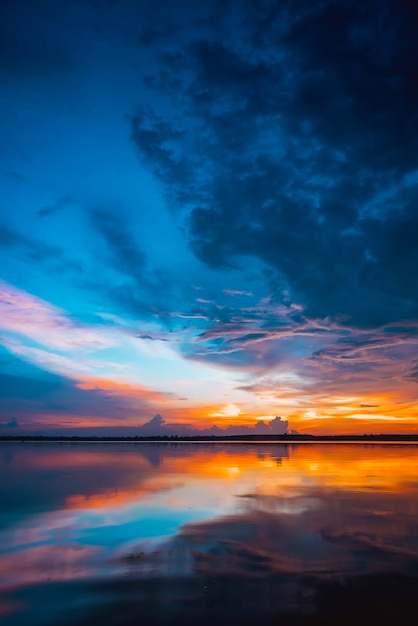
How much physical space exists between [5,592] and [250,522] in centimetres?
801

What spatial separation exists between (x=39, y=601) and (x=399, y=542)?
355 inches

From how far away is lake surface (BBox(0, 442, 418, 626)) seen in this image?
304 inches

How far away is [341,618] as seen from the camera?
24.3 feet

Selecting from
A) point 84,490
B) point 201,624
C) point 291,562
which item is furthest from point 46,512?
point 201,624

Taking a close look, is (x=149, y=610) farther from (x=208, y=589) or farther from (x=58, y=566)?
(x=58, y=566)

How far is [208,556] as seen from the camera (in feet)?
36.1

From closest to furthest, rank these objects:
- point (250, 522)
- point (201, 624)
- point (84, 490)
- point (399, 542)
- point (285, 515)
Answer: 1. point (201, 624)
2. point (399, 542)
3. point (250, 522)
4. point (285, 515)
5. point (84, 490)

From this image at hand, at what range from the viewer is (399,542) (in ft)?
40.5

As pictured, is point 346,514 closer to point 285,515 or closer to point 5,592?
point 285,515

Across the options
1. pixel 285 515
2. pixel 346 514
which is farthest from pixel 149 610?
pixel 346 514

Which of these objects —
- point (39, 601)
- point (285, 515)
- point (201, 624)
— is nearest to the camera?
point (201, 624)

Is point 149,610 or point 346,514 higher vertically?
point 346,514

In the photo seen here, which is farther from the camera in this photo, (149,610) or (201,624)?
(149,610)

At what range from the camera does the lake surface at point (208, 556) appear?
7730 millimetres
